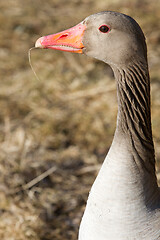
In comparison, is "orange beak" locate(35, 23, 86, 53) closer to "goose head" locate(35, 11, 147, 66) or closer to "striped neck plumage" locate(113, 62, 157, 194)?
"goose head" locate(35, 11, 147, 66)

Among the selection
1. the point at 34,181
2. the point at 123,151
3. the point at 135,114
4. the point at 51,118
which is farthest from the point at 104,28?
the point at 51,118

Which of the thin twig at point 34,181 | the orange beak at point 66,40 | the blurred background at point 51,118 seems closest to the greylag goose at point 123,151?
the orange beak at point 66,40

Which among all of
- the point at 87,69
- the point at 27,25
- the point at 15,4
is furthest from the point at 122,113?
the point at 15,4

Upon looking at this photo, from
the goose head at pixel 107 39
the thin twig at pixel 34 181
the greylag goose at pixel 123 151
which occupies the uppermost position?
the goose head at pixel 107 39

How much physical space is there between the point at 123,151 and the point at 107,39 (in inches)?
25.0

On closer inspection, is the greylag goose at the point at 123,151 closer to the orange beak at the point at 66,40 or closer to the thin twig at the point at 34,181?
the orange beak at the point at 66,40

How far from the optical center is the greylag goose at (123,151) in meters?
2.25

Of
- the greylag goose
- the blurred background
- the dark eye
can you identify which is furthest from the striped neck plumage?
the blurred background

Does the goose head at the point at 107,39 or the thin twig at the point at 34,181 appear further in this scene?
the thin twig at the point at 34,181

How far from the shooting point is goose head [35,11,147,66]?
2174 mm

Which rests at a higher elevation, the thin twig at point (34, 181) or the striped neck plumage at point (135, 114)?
the striped neck plumage at point (135, 114)

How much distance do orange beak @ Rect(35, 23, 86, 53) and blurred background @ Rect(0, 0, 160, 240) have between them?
1650 millimetres

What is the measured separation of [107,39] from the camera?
227cm

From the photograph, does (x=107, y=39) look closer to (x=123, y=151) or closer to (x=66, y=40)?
(x=66, y=40)
